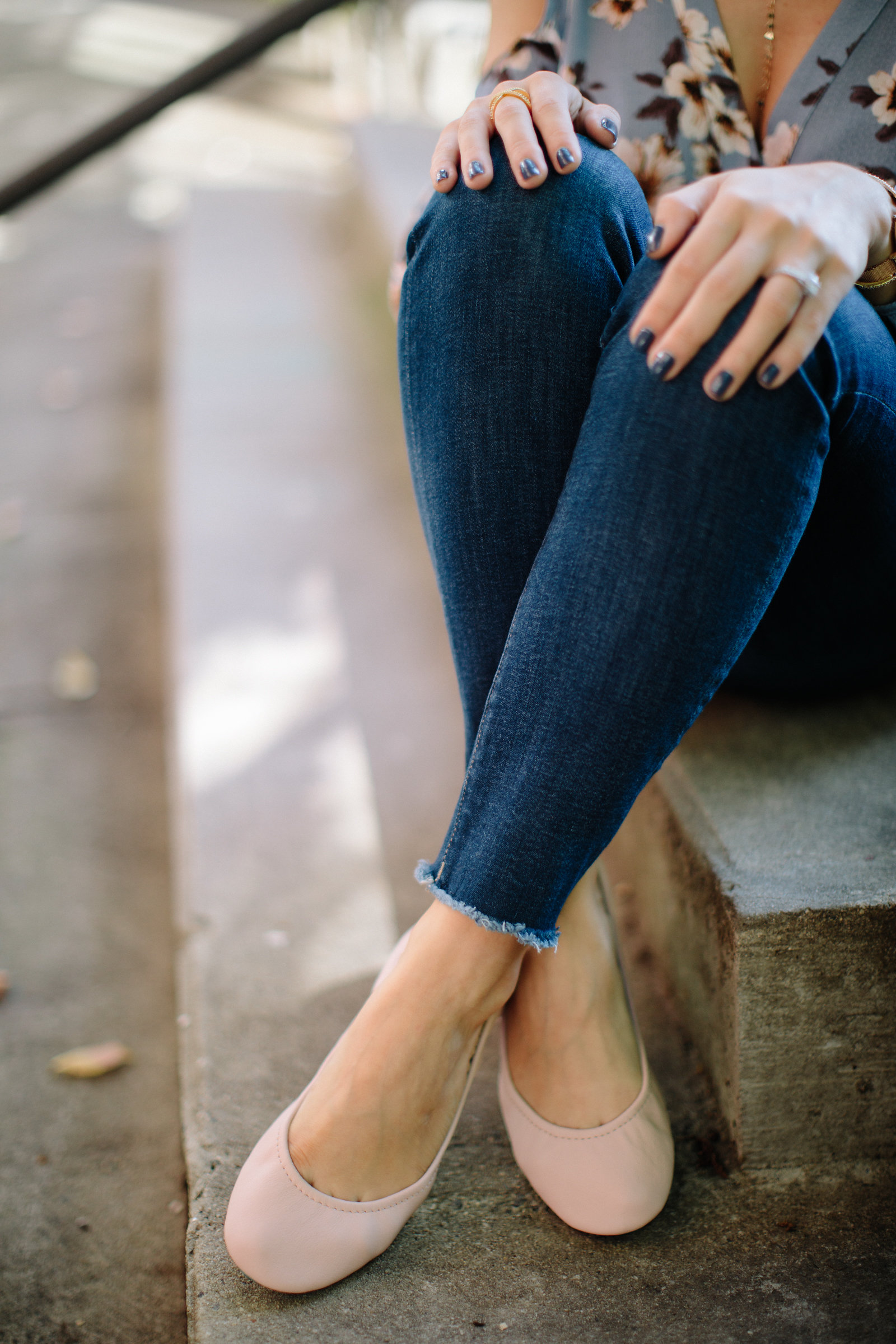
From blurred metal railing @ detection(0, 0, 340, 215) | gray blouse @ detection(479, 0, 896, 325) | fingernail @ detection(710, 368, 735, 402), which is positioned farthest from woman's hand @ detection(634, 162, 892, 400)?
blurred metal railing @ detection(0, 0, 340, 215)

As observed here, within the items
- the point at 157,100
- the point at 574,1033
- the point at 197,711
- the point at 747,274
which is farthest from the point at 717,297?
the point at 157,100

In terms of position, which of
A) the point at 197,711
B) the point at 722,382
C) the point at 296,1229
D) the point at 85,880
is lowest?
the point at 85,880

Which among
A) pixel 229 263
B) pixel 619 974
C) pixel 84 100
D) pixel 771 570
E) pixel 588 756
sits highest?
pixel 771 570

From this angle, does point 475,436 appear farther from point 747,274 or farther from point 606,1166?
point 606,1166

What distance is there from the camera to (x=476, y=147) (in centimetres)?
73

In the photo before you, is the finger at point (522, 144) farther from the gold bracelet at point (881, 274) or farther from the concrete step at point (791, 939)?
the concrete step at point (791, 939)

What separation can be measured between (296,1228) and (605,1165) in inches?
9.9

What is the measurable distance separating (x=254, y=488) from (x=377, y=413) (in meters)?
0.45

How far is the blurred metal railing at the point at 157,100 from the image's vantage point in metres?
1.57

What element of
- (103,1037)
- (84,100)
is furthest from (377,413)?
(84,100)

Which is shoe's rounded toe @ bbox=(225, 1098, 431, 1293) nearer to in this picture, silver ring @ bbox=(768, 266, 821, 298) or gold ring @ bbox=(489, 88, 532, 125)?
silver ring @ bbox=(768, 266, 821, 298)

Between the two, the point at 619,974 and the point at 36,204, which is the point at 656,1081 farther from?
the point at 36,204

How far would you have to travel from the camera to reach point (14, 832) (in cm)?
143

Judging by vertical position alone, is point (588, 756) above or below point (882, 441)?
below
